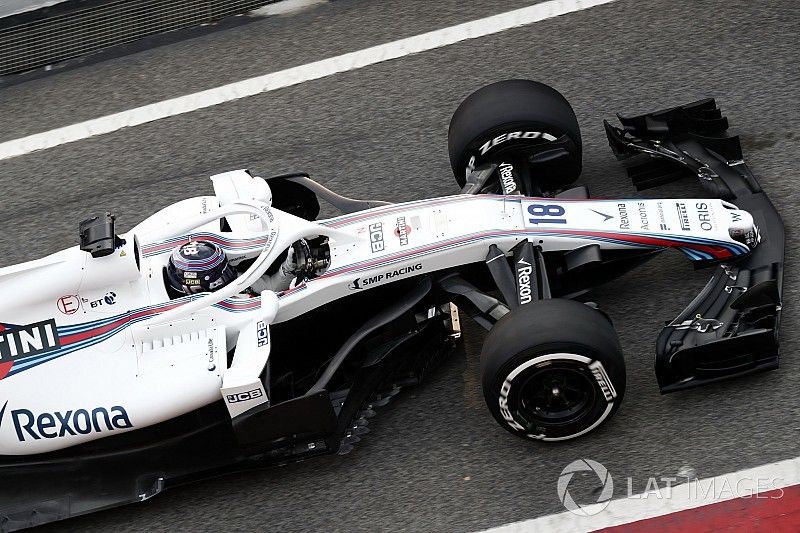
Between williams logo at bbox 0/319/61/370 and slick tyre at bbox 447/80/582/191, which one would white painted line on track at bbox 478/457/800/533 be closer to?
slick tyre at bbox 447/80/582/191

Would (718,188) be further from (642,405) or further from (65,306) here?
(65,306)

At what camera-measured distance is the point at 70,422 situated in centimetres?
541

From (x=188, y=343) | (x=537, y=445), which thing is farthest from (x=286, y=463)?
→ (x=537, y=445)

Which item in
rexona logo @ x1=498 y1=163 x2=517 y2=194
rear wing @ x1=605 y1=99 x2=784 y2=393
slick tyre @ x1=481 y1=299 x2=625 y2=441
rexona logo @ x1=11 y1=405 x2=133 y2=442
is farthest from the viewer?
rexona logo @ x1=498 y1=163 x2=517 y2=194

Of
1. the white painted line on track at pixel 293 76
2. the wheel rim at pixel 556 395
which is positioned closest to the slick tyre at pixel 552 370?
the wheel rim at pixel 556 395

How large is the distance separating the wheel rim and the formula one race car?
0.03ft

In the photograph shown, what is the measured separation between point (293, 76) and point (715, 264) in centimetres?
363

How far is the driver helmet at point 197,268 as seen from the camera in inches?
216

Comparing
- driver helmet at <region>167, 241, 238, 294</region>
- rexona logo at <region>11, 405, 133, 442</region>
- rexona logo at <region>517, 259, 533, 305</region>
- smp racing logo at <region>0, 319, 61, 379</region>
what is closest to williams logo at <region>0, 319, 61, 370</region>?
smp racing logo at <region>0, 319, 61, 379</region>

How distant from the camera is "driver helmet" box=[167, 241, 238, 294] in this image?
18.0ft

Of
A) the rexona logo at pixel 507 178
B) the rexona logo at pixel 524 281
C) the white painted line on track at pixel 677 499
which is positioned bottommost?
the white painted line on track at pixel 677 499

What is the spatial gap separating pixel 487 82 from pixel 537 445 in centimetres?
310

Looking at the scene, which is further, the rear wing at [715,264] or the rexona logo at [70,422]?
the rexona logo at [70,422]

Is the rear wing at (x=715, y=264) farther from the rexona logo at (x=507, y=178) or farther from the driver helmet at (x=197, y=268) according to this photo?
the driver helmet at (x=197, y=268)
